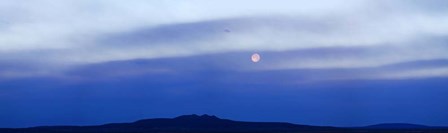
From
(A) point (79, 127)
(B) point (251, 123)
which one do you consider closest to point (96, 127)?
(A) point (79, 127)

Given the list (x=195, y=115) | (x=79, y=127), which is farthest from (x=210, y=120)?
(x=79, y=127)

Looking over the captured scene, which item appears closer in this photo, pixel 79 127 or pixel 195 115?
pixel 79 127

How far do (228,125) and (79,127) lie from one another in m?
35.4

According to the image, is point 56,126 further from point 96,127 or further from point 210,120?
point 210,120

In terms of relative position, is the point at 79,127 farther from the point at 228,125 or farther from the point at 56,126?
the point at 228,125

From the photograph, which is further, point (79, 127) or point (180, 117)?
point (180, 117)

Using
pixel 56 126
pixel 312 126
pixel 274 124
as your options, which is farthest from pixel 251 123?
pixel 56 126

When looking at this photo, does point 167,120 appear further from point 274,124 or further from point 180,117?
point 274,124

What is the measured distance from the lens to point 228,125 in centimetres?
18575

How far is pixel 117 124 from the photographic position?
192 m

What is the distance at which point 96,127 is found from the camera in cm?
17988

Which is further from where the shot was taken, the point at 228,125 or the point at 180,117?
the point at 180,117

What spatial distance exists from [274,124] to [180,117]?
24454 millimetres

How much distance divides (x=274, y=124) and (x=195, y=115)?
67.6ft
